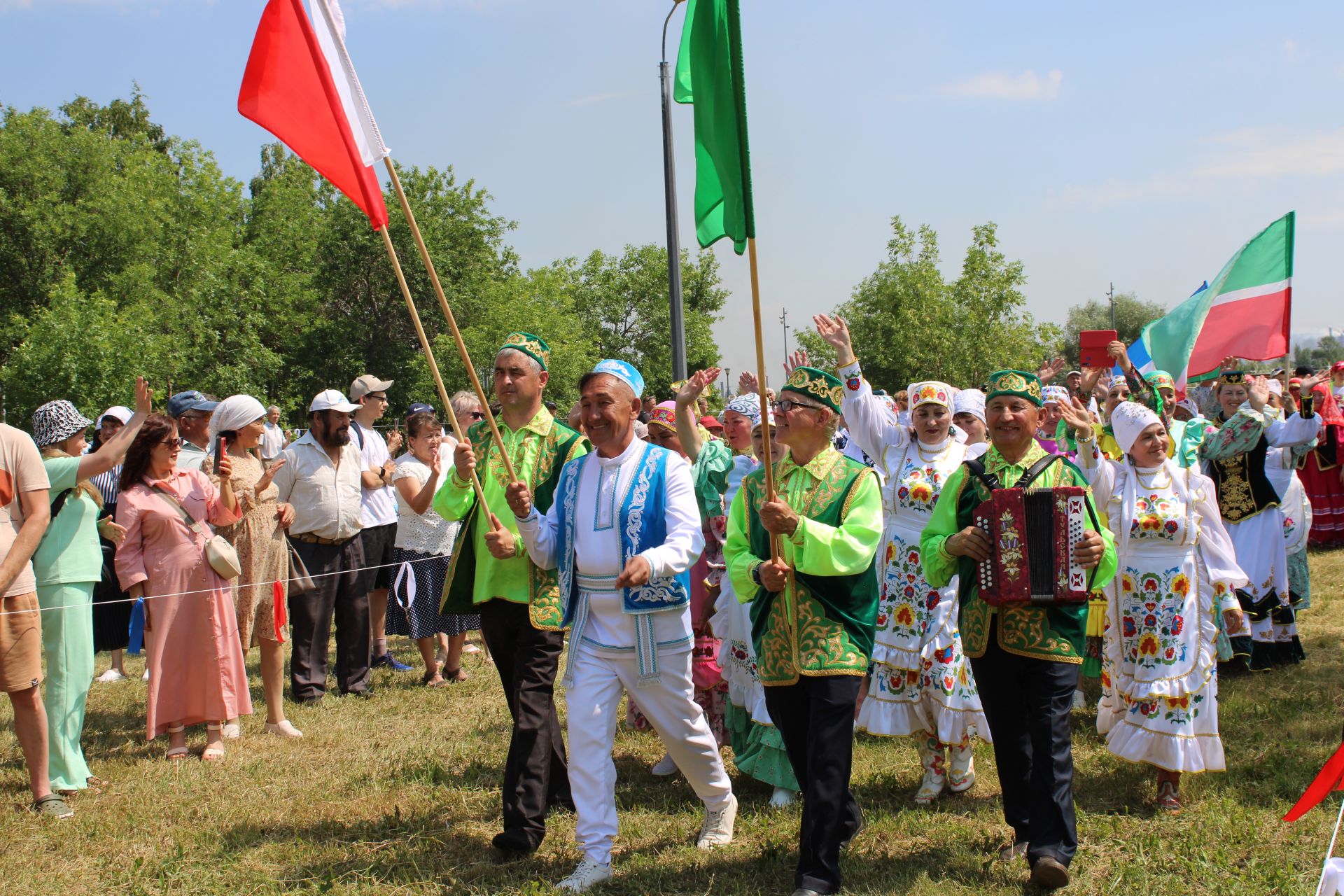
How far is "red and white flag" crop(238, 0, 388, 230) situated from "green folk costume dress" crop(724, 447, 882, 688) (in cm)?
219

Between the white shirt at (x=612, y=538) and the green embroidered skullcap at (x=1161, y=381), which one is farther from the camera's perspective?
the green embroidered skullcap at (x=1161, y=381)

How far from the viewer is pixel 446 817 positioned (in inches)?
225

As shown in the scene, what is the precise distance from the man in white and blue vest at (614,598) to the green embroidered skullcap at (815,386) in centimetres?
61

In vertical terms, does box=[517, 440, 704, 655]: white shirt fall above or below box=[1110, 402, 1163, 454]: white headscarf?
below

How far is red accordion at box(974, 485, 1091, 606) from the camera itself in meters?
4.44

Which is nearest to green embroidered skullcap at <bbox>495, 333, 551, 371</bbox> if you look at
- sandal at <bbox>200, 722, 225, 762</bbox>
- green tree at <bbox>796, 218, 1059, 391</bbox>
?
sandal at <bbox>200, 722, 225, 762</bbox>

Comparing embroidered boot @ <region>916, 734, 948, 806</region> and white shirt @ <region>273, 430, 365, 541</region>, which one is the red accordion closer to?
embroidered boot @ <region>916, 734, 948, 806</region>

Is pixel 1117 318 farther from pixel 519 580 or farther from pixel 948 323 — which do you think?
pixel 519 580

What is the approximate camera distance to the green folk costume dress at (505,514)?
5172 millimetres

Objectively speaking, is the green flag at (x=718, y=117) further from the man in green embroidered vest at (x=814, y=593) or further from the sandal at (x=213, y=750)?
the sandal at (x=213, y=750)

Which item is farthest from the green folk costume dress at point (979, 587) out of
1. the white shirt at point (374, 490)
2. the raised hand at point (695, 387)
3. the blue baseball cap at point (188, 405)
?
the white shirt at point (374, 490)

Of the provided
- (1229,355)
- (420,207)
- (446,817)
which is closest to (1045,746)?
(446,817)

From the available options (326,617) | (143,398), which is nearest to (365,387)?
(326,617)

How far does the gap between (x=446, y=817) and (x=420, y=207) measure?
39351 mm
